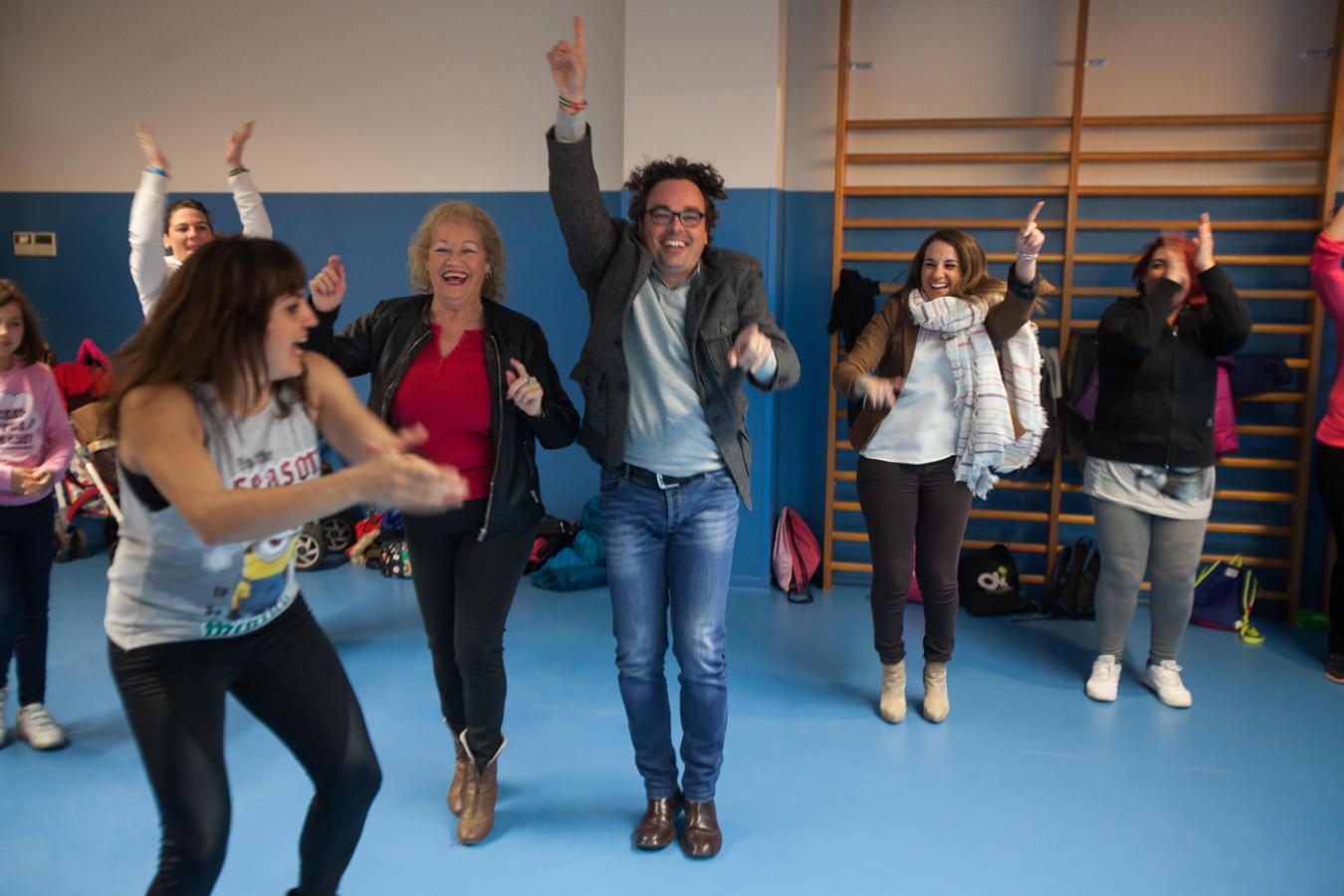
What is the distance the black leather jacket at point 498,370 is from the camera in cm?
234

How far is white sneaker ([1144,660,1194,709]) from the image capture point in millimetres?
3225

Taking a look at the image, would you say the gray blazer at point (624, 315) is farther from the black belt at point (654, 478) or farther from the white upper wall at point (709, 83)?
the white upper wall at point (709, 83)

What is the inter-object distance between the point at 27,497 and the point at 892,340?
8.42 feet

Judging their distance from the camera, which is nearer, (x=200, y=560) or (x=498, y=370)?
(x=200, y=560)

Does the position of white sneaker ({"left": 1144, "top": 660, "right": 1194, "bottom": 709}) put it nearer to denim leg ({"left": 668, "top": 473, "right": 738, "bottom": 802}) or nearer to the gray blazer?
denim leg ({"left": 668, "top": 473, "right": 738, "bottom": 802})

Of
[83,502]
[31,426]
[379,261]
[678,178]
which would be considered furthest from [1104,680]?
[83,502]

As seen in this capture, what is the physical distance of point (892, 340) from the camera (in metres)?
3.09

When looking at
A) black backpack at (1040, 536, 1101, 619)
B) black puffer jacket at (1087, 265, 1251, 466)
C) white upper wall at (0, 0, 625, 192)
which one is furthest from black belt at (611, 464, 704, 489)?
white upper wall at (0, 0, 625, 192)

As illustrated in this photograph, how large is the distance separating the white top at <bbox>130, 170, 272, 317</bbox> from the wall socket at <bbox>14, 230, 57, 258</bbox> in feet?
11.2

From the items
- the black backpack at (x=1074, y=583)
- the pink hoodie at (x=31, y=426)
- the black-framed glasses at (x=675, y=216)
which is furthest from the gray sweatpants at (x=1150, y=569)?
A: the pink hoodie at (x=31, y=426)

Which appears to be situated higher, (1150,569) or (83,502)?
(1150,569)

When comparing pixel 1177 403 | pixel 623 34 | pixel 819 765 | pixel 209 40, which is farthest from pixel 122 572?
pixel 209 40

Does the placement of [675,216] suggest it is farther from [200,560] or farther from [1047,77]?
[1047,77]

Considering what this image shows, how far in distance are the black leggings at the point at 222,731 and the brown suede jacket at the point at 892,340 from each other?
167cm
